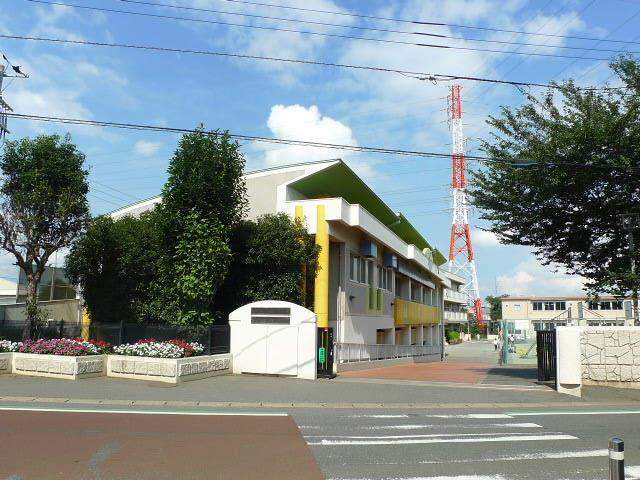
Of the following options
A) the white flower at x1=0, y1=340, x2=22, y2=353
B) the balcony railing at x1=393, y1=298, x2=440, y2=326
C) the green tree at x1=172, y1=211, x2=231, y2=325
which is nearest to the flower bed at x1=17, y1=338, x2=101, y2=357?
the white flower at x1=0, y1=340, x2=22, y2=353

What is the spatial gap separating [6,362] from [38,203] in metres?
5.16

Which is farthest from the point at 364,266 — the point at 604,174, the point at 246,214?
the point at 604,174

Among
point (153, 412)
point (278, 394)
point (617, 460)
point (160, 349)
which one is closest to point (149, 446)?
point (153, 412)

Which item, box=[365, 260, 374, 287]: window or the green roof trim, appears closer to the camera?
the green roof trim

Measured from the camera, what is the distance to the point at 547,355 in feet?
59.9

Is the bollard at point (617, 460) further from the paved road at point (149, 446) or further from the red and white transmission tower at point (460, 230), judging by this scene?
the red and white transmission tower at point (460, 230)

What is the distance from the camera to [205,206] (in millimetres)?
20859

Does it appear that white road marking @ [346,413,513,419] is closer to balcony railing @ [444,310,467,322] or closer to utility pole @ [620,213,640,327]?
utility pole @ [620,213,640,327]

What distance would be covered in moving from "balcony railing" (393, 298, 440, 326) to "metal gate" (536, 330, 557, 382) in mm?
18464

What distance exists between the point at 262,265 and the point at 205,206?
3.59 meters

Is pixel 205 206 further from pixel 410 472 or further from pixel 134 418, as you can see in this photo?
pixel 410 472

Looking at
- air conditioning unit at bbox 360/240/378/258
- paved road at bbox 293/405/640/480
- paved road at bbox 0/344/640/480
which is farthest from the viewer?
air conditioning unit at bbox 360/240/378/258

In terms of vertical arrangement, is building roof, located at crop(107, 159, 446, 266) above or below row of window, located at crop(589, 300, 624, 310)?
above

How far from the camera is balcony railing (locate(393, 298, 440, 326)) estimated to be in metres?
38.5
